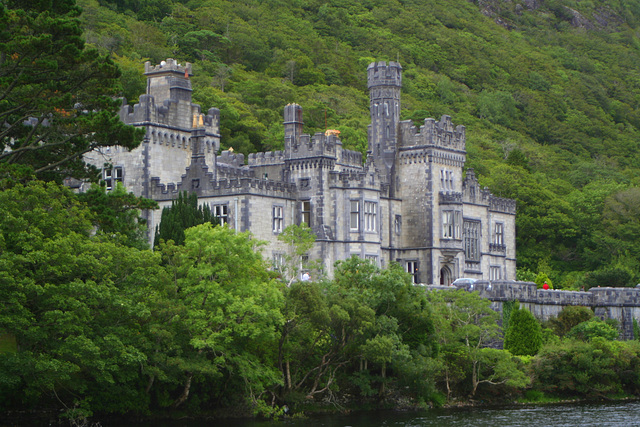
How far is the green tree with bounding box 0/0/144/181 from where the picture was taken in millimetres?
38250

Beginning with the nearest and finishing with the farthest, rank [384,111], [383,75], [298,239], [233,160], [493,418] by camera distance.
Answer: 1. [493,418]
2. [298,239]
3. [384,111]
4. [383,75]
5. [233,160]

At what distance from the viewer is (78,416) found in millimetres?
39719

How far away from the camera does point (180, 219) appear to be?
52.5 meters

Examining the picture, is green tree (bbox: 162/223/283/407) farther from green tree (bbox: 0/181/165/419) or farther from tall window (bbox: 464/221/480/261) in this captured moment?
tall window (bbox: 464/221/480/261)

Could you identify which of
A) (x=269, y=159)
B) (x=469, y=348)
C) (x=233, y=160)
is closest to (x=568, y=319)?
(x=469, y=348)

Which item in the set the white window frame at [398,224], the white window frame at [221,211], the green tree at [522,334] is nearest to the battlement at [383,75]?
the white window frame at [398,224]

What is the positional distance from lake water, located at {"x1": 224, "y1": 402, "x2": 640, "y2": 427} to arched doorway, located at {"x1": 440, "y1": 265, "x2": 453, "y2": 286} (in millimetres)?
17497

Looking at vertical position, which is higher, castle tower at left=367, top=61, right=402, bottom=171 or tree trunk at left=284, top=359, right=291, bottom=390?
castle tower at left=367, top=61, right=402, bottom=171

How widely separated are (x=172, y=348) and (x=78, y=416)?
4.21 metres

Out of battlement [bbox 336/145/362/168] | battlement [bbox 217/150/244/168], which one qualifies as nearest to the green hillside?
battlement [bbox 217/150/244/168]

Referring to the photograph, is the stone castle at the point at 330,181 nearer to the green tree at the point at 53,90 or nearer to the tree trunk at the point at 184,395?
the tree trunk at the point at 184,395

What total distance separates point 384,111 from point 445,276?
10769 mm

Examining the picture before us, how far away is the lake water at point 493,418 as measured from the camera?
4372cm

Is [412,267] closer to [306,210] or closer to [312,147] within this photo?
[306,210]
